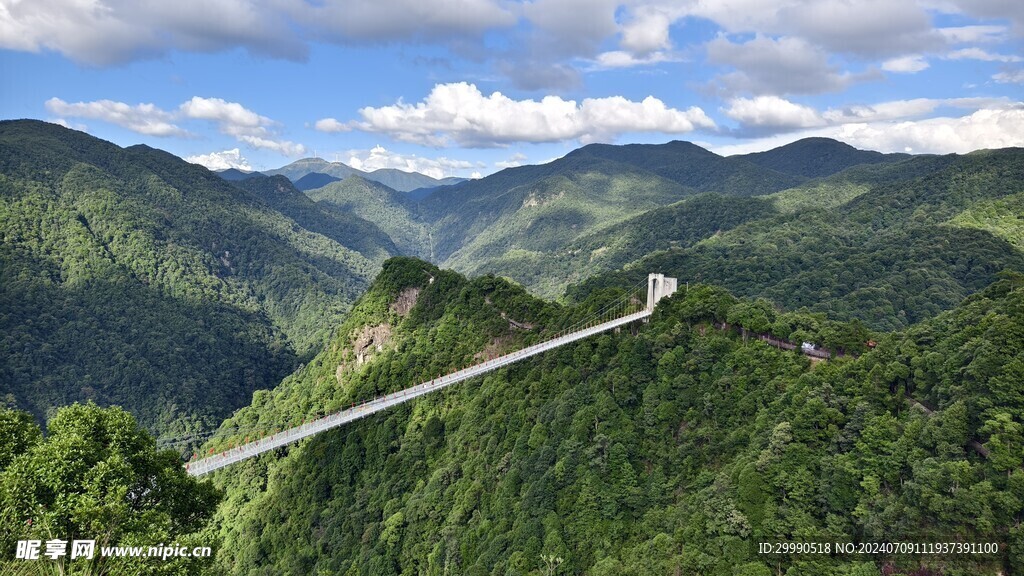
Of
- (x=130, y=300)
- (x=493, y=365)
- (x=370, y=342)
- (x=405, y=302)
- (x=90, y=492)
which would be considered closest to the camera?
(x=90, y=492)

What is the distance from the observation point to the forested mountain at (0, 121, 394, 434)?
109m

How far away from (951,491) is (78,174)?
687 feet

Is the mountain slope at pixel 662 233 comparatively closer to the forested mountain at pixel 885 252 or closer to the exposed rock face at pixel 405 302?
the forested mountain at pixel 885 252

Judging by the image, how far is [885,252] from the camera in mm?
90500

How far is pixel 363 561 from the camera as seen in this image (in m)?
41.7

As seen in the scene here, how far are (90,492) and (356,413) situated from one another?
90.1ft

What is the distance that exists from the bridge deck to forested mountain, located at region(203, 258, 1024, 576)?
1.29 meters

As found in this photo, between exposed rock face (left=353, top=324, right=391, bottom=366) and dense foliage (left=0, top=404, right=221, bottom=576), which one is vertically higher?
dense foliage (left=0, top=404, right=221, bottom=576)

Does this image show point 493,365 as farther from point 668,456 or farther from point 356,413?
point 668,456

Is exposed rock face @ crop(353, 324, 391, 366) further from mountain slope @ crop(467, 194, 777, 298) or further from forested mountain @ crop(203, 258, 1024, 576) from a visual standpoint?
mountain slope @ crop(467, 194, 777, 298)

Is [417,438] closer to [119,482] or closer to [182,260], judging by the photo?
[119,482]

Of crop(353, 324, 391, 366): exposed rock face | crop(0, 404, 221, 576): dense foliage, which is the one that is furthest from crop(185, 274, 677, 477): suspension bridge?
crop(353, 324, 391, 366): exposed rock face

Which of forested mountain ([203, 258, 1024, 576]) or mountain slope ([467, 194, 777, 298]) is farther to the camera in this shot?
mountain slope ([467, 194, 777, 298])

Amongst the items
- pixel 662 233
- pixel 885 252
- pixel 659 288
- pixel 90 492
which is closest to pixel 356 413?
pixel 659 288
